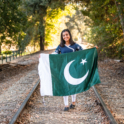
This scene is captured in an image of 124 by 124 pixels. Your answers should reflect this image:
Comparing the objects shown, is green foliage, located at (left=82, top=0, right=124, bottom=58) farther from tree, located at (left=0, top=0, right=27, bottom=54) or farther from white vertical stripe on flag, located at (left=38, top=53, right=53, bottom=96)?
white vertical stripe on flag, located at (left=38, top=53, right=53, bottom=96)

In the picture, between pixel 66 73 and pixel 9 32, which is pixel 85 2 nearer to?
pixel 9 32

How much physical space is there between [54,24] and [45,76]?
29.0m

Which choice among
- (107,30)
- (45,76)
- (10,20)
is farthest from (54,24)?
(45,76)

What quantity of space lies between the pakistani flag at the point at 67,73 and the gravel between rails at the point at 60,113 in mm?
611

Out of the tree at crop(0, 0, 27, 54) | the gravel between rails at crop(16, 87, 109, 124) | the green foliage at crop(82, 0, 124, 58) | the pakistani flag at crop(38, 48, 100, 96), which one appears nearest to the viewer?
the gravel between rails at crop(16, 87, 109, 124)

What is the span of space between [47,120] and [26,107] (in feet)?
3.35

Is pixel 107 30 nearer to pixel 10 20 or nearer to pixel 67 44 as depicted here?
pixel 10 20

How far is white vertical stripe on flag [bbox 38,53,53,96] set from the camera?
189 inches

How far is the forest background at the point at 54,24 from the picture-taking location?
11.5 meters

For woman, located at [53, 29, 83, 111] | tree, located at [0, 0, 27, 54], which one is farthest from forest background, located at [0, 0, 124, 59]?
woman, located at [53, 29, 83, 111]

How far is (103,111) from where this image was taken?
4734 millimetres

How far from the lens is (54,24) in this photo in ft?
108

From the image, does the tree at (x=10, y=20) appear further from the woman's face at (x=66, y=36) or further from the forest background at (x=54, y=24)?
the woman's face at (x=66, y=36)

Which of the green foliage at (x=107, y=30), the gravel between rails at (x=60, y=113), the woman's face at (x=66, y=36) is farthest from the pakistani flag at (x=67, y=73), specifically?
the green foliage at (x=107, y=30)
